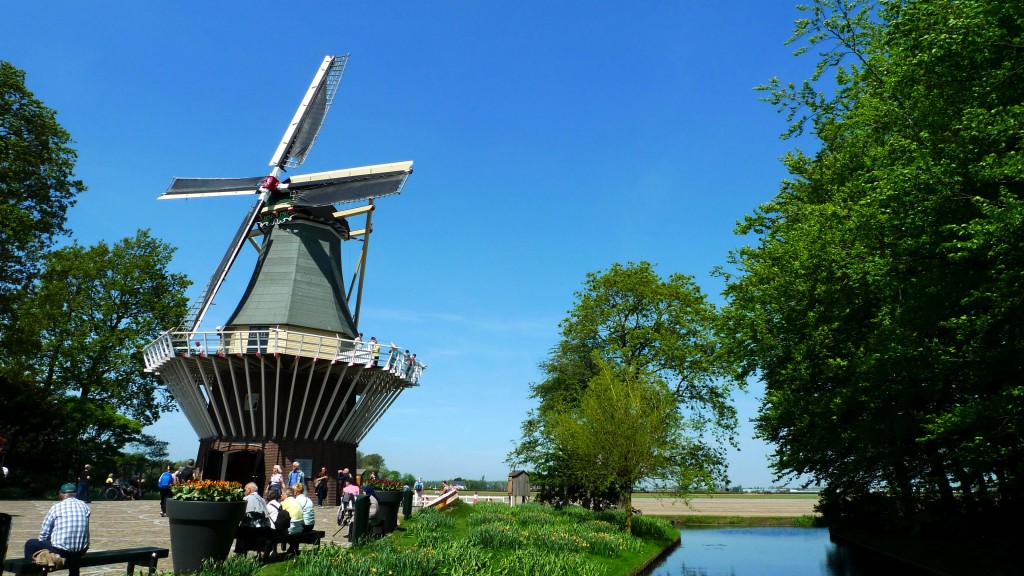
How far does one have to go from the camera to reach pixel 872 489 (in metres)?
29.0

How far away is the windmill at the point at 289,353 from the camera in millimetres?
29594

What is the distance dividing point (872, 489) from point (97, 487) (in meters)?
38.7

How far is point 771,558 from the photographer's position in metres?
26.3

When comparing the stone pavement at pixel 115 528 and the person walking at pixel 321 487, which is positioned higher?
the person walking at pixel 321 487

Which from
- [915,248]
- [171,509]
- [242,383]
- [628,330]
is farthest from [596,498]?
[171,509]

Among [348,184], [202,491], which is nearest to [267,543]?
[202,491]

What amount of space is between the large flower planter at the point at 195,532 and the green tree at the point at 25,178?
18.8m

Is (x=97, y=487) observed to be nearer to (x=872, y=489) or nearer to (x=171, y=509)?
(x=171, y=509)

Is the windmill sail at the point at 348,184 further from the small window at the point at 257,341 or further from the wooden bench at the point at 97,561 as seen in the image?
the wooden bench at the point at 97,561

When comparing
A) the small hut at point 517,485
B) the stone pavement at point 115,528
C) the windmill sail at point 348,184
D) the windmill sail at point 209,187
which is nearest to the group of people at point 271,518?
the stone pavement at point 115,528

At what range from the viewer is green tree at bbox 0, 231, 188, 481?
3170cm

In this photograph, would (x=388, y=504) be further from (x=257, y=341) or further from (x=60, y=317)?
(x=60, y=317)

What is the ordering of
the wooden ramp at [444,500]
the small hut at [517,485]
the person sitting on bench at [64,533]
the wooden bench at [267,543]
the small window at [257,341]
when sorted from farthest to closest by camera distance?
the small hut at [517,485] → the wooden ramp at [444,500] → the small window at [257,341] → the wooden bench at [267,543] → the person sitting on bench at [64,533]

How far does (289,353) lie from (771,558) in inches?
838
